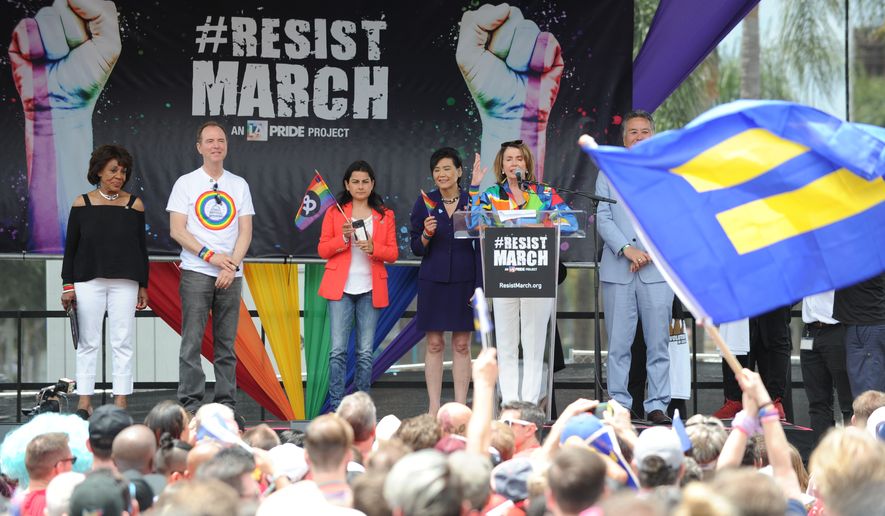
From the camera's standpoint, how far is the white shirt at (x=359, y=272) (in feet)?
28.4

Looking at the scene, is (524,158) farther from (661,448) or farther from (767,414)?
(661,448)

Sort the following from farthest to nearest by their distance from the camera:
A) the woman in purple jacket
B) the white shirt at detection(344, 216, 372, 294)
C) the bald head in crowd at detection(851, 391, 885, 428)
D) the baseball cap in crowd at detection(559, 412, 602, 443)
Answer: the white shirt at detection(344, 216, 372, 294) → the woman in purple jacket → the bald head in crowd at detection(851, 391, 885, 428) → the baseball cap in crowd at detection(559, 412, 602, 443)

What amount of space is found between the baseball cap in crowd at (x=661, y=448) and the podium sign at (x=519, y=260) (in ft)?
11.0

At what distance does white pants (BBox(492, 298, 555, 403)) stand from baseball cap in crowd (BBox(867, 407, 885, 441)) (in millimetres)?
2674

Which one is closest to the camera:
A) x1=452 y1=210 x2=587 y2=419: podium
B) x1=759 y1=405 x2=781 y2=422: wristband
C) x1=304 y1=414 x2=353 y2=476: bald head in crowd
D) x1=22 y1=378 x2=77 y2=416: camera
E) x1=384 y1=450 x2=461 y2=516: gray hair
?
x1=384 y1=450 x2=461 y2=516: gray hair

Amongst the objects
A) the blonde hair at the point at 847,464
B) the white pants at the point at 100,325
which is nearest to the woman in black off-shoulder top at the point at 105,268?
the white pants at the point at 100,325

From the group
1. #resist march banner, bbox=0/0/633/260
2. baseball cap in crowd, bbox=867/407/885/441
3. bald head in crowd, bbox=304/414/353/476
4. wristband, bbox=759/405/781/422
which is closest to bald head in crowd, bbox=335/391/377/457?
bald head in crowd, bbox=304/414/353/476

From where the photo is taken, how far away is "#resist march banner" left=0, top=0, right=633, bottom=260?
951cm

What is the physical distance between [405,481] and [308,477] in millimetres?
1651

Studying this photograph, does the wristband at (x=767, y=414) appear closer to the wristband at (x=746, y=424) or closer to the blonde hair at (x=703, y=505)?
the wristband at (x=746, y=424)

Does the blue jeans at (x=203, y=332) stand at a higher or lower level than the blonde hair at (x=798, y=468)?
higher

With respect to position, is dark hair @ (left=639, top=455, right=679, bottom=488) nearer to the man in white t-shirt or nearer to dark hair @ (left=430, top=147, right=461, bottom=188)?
dark hair @ (left=430, top=147, right=461, bottom=188)

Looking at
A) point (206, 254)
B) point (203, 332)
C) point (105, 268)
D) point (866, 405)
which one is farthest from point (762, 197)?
point (105, 268)

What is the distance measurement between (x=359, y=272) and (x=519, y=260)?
5.08 ft
